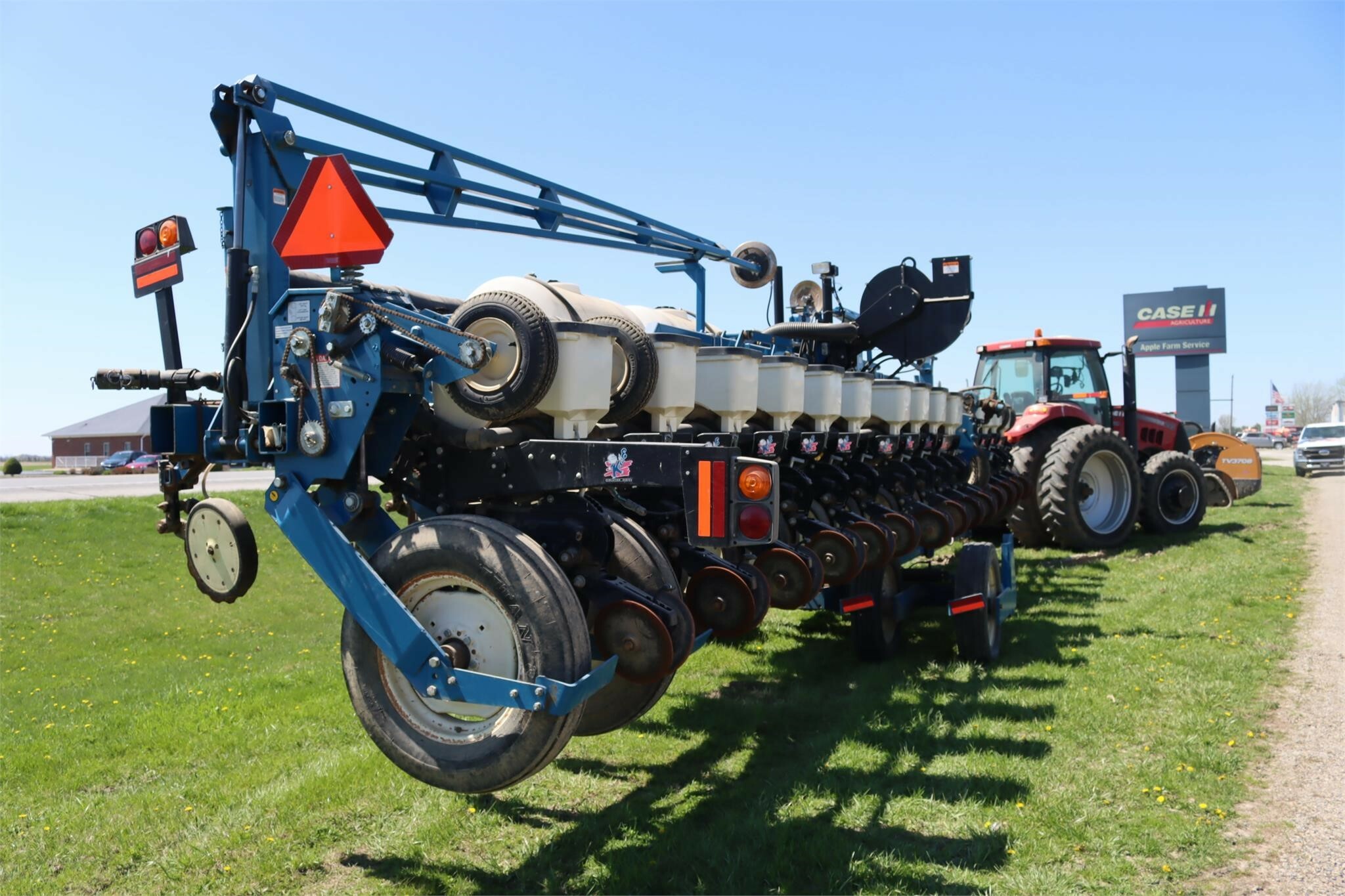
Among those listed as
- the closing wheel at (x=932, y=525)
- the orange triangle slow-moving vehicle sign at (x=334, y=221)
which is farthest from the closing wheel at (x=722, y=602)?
the closing wheel at (x=932, y=525)

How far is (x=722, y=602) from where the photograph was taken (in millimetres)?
4754

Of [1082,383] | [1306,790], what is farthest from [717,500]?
[1082,383]

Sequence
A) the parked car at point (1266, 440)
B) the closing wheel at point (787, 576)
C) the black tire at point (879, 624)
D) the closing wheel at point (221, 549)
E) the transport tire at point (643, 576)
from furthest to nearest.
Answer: the parked car at point (1266, 440)
the black tire at point (879, 624)
the closing wheel at point (787, 576)
the closing wheel at point (221, 549)
the transport tire at point (643, 576)

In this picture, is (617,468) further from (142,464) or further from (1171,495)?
(142,464)

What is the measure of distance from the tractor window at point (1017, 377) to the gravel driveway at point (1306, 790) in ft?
19.7

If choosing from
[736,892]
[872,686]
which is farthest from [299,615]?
[736,892]

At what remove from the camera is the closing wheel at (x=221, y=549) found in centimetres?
444

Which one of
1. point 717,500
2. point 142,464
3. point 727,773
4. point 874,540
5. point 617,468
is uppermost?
point 617,468

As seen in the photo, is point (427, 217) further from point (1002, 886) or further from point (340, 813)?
point (1002, 886)

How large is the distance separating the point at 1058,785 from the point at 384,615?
3.24 m

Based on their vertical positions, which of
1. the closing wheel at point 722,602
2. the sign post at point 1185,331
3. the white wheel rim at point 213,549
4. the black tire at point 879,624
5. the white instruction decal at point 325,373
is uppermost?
the sign post at point 1185,331

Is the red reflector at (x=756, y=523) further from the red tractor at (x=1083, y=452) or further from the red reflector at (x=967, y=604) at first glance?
the red tractor at (x=1083, y=452)

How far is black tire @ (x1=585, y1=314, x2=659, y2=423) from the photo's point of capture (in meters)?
5.01

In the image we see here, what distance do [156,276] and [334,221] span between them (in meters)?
1.48
